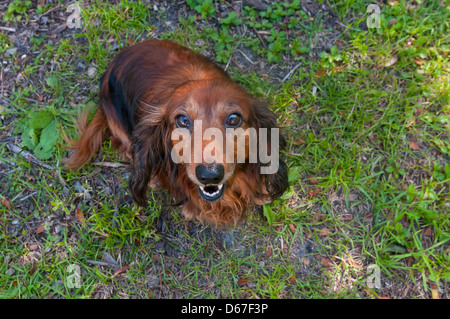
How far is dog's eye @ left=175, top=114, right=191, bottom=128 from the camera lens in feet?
7.60

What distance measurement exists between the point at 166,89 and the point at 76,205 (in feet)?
4.66

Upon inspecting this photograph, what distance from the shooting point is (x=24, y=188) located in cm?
335

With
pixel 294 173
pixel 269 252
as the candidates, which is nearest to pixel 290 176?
pixel 294 173

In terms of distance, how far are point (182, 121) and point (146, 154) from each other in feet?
1.49

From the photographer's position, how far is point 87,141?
3.25m

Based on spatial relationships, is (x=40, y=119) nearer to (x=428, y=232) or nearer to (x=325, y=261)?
(x=325, y=261)

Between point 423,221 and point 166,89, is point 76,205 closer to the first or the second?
point 166,89

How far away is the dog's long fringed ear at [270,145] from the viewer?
257 cm

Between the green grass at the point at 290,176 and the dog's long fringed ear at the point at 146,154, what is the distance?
571 millimetres

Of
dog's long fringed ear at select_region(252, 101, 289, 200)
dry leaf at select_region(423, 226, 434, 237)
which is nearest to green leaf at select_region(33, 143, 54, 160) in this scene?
dog's long fringed ear at select_region(252, 101, 289, 200)
